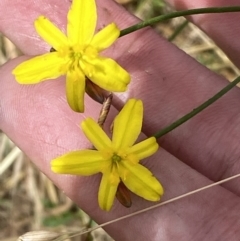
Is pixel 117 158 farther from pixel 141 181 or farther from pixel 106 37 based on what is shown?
pixel 106 37

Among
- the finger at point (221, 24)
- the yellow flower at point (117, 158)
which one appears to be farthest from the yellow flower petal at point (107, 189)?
the finger at point (221, 24)

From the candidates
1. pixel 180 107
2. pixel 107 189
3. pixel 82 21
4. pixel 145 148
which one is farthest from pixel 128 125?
pixel 180 107

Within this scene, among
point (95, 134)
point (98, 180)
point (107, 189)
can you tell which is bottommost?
point (98, 180)

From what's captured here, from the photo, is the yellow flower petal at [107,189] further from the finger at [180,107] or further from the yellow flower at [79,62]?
the finger at [180,107]

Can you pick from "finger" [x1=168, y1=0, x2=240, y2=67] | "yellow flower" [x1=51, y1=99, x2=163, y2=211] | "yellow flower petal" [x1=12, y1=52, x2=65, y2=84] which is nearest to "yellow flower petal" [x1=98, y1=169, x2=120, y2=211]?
"yellow flower" [x1=51, y1=99, x2=163, y2=211]

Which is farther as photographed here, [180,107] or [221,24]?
[221,24]

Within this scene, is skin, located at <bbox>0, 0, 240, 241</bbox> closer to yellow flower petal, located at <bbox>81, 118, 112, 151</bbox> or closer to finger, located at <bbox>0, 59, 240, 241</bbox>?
finger, located at <bbox>0, 59, 240, 241</bbox>

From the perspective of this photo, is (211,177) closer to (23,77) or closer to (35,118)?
(35,118)
